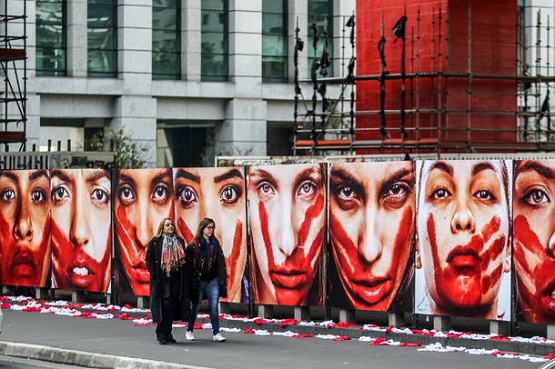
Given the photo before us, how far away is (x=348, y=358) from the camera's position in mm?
16641

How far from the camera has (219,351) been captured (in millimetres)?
17469

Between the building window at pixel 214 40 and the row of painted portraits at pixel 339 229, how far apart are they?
89.5ft

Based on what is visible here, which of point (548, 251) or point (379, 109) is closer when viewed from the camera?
point (548, 251)

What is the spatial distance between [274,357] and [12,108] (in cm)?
3314

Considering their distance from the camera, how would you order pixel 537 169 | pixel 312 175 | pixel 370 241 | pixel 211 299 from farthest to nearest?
pixel 312 175
pixel 370 241
pixel 211 299
pixel 537 169

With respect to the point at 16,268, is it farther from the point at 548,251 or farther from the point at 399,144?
the point at 548,251

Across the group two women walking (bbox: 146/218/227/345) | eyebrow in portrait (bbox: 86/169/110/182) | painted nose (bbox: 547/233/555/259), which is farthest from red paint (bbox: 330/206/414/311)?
eyebrow in portrait (bbox: 86/169/110/182)

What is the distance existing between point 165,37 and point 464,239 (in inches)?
1355

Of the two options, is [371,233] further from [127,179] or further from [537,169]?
[127,179]

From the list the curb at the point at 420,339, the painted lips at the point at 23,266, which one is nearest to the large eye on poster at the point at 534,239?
the curb at the point at 420,339

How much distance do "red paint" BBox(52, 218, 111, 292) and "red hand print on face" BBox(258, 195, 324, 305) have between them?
3.91 m

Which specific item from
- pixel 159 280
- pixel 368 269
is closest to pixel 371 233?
pixel 368 269

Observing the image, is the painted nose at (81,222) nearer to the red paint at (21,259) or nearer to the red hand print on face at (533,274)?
the red paint at (21,259)

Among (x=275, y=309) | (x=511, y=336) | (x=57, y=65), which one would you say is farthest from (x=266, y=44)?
(x=511, y=336)
